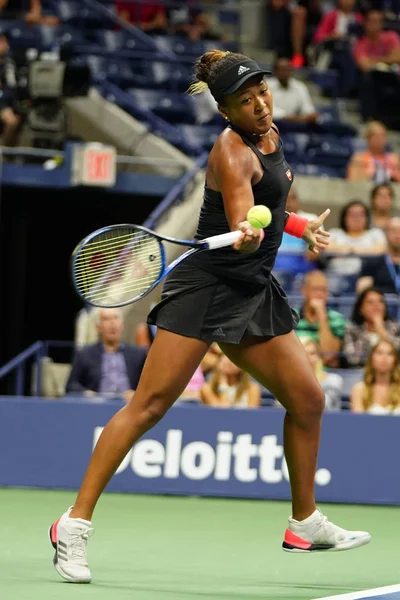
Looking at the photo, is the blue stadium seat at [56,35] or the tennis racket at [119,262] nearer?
the tennis racket at [119,262]

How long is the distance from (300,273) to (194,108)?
3.11 m

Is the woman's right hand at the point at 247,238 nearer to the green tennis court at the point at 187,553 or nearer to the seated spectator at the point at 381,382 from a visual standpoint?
the green tennis court at the point at 187,553

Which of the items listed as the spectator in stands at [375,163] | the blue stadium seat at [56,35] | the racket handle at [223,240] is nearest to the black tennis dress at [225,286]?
the racket handle at [223,240]

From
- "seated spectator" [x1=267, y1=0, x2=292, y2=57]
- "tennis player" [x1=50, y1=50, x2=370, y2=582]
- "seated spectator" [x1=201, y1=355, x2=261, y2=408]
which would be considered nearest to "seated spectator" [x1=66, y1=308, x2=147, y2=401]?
"seated spectator" [x1=201, y1=355, x2=261, y2=408]

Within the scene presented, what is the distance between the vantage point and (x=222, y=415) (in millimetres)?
8453

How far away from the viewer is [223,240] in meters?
5.14

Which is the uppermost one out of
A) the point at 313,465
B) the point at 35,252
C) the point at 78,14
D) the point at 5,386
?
the point at 78,14

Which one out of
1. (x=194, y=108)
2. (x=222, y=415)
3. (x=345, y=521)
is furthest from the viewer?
(x=194, y=108)

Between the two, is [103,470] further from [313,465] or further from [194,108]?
[194,108]

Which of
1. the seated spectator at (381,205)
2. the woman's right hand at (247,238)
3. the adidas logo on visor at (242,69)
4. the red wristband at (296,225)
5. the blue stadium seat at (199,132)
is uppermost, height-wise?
the adidas logo on visor at (242,69)

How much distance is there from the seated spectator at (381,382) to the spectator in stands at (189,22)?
720 cm

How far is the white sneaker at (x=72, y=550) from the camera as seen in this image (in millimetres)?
5379

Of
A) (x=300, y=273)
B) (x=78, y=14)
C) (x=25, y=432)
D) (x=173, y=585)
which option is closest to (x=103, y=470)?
(x=173, y=585)

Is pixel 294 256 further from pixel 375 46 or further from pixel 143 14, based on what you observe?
pixel 143 14
